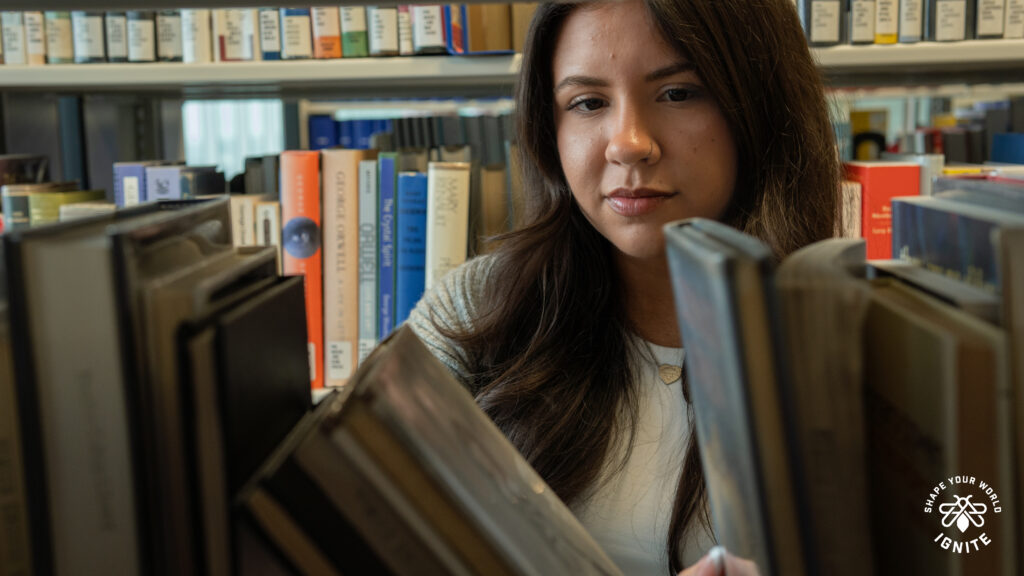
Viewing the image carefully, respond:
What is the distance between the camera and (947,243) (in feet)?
1.16

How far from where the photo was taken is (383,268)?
1435mm

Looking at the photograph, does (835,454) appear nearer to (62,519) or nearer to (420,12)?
(62,519)

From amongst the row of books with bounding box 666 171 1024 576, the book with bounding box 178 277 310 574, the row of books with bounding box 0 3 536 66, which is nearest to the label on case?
the row of books with bounding box 0 3 536 66

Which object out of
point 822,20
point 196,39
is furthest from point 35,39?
point 822,20

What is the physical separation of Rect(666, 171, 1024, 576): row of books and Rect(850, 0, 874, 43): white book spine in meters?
1.09

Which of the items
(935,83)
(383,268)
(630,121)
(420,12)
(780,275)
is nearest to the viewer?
(780,275)

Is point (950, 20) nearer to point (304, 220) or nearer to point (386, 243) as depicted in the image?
point (386, 243)

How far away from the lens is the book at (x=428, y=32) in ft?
4.34

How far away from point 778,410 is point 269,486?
0.60 feet

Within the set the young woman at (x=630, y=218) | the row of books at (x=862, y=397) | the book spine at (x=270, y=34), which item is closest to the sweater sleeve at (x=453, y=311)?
the young woman at (x=630, y=218)

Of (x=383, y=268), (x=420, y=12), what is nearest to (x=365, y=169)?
(x=383, y=268)

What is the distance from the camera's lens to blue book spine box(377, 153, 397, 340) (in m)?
1.42

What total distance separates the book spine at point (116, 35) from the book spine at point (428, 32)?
504mm

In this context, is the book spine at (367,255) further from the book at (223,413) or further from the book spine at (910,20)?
the book at (223,413)
